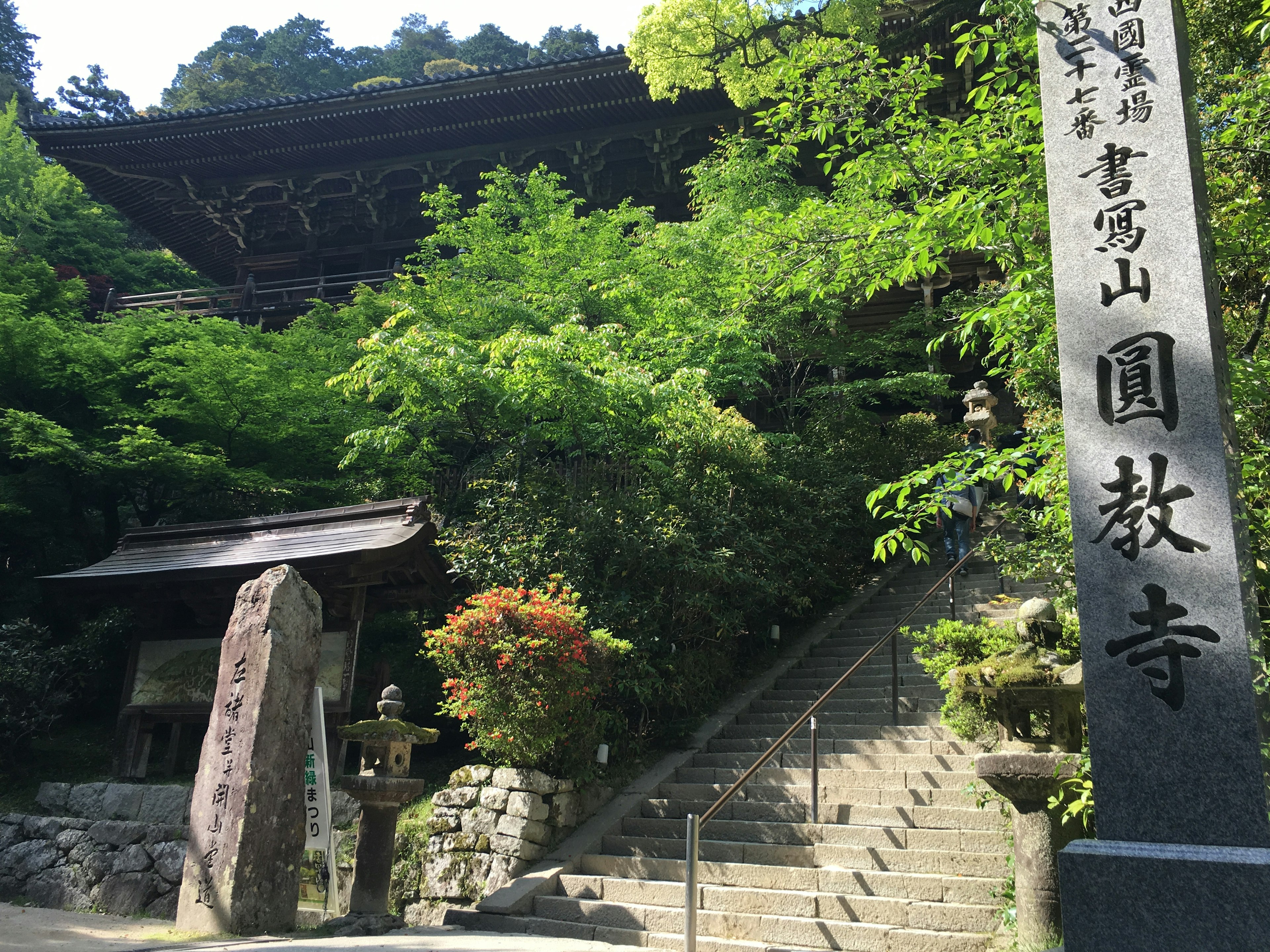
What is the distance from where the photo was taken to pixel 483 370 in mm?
10352

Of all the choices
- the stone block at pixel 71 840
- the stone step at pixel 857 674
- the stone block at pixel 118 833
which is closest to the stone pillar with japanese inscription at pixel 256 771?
the stone block at pixel 118 833

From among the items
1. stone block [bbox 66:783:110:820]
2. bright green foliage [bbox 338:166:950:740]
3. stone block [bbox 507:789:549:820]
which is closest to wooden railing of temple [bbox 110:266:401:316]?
bright green foliage [bbox 338:166:950:740]

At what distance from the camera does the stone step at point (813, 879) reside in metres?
5.48

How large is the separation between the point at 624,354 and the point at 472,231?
4.68 meters

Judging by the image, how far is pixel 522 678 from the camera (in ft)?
23.9

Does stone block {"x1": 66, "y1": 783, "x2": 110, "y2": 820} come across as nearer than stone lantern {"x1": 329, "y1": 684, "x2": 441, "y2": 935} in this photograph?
No

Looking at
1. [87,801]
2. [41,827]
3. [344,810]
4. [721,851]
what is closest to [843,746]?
[721,851]

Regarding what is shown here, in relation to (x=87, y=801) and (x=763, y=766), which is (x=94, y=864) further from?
(x=763, y=766)

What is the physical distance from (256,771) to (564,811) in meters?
2.53

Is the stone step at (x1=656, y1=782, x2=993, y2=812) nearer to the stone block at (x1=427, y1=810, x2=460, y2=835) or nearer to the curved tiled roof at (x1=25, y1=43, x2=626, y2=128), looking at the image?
the stone block at (x1=427, y1=810, x2=460, y2=835)

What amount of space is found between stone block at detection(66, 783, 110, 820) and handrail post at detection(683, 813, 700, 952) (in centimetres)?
701

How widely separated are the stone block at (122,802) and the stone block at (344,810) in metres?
2.27

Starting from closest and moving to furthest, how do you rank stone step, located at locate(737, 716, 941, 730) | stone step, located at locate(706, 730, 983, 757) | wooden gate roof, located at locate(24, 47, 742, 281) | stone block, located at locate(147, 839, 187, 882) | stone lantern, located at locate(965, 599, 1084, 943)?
stone lantern, located at locate(965, 599, 1084, 943) → stone step, located at locate(706, 730, 983, 757) → stone block, located at locate(147, 839, 187, 882) → stone step, located at locate(737, 716, 941, 730) → wooden gate roof, located at locate(24, 47, 742, 281)

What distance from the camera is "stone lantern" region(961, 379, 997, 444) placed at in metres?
12.6
